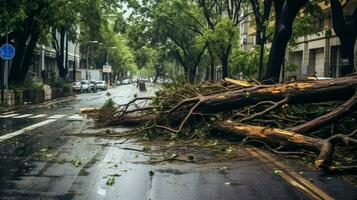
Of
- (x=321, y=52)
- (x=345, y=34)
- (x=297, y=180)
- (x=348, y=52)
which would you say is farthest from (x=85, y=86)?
(x=297, y=180)

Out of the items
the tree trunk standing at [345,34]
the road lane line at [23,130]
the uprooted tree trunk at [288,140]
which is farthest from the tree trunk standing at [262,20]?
the uprooted tree trunk at [288,140]

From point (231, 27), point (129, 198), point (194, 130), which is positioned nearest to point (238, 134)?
point (194, 130)

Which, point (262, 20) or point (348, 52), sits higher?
point (262, 20)

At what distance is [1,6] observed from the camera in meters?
24.4

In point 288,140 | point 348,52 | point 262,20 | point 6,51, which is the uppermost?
point 262,20

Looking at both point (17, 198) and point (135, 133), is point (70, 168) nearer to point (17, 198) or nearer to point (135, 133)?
point (17, 198)

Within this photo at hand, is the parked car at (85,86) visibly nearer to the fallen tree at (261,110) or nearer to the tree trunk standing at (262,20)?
the tree trunk standing at (262,20)

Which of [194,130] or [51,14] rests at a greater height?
[51,14]

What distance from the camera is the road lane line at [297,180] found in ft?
27.6

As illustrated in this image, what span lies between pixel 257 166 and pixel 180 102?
5144 millimetres

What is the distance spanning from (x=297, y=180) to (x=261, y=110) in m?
5.78

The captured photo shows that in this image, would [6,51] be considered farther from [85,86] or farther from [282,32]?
[85,86]

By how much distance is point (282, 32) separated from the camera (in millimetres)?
20844

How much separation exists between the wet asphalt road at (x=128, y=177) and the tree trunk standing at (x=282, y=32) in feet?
28.2
